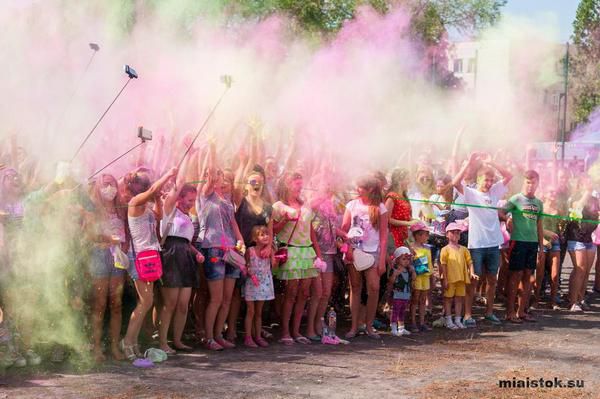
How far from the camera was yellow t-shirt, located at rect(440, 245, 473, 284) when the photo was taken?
32.6ft

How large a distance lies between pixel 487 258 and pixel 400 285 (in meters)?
1.46

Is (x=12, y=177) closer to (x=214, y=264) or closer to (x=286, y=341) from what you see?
(x=214, y=264)

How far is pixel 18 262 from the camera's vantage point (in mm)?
7234

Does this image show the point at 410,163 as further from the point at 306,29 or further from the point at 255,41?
the point at 306,29

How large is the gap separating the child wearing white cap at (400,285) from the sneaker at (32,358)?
3.85 meters

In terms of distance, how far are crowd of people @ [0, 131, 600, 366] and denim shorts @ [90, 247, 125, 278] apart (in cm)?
1

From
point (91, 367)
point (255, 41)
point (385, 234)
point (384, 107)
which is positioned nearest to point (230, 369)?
point (91, 367)

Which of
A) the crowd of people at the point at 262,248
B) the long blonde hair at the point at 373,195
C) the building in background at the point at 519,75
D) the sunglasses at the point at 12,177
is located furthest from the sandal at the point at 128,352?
the building in background at the point at 519,75

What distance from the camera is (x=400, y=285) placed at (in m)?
9.48

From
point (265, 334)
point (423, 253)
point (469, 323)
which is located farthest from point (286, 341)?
point (469, 323)

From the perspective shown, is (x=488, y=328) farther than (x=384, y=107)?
No

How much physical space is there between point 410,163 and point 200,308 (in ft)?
14.6

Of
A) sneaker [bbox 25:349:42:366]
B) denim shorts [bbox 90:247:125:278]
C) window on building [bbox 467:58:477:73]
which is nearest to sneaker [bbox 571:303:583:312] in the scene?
window on building [bbox 467:58:477:73]

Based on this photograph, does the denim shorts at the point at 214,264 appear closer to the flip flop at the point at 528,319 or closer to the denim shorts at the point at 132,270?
the denim shorts at the point at 132,270
